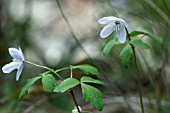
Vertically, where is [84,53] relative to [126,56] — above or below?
below

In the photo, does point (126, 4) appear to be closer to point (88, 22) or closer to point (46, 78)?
point (88, 22)

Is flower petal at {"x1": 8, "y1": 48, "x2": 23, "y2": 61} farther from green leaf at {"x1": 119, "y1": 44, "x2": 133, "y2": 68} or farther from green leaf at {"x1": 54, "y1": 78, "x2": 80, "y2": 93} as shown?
green leaf at {"x1": 119, "y1": 44, "x2": 133, "y2": 68}

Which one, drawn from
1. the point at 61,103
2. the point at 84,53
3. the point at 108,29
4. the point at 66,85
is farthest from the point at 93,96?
the point at 84,53

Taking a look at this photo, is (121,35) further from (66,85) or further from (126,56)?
(66,85)

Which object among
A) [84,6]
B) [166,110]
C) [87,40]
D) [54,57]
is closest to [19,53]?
[166,110]

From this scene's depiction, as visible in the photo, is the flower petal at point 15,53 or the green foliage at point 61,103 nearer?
the flower petal at point 15,53

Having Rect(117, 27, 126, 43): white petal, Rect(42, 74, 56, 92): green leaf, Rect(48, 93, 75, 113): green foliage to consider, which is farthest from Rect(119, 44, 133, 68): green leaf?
Rect(48, 93, 75, 113): green foliage

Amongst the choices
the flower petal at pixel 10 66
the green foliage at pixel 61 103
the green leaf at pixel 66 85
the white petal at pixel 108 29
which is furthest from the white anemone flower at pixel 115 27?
the green foliage at pixel 61 103

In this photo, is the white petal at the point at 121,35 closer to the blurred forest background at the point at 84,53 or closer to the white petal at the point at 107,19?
the white petal at the point at 107,19
